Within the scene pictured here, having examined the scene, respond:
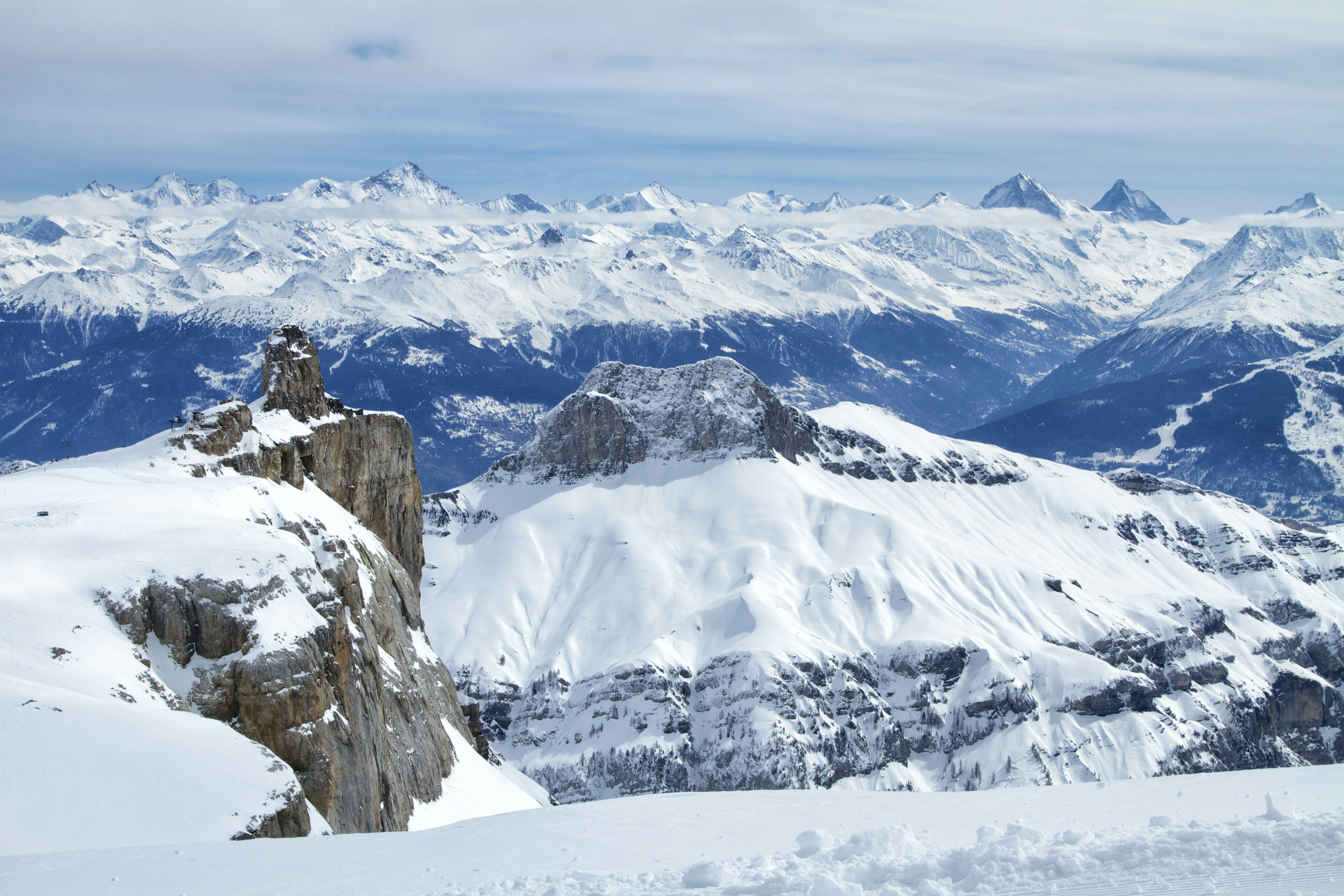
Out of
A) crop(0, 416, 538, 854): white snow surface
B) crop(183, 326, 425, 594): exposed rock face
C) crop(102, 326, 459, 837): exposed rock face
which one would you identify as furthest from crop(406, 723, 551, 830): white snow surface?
crop(183, 326, 425, 594): exposed rock face

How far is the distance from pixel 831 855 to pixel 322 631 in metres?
38.0

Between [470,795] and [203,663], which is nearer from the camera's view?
[203,663]

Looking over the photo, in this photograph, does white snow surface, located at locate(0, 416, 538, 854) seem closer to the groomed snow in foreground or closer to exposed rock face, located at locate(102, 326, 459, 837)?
exposed rock face, located at locate(102, 326, 459, 837)

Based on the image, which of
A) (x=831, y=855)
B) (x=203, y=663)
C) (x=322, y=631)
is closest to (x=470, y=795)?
(x=322, y=631)

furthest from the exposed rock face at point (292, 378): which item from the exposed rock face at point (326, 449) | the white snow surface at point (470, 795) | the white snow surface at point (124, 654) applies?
the white snow surface at point (470, 795)

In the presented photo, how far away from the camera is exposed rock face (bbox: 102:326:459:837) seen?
5612 centimetres

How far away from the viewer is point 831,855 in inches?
1278

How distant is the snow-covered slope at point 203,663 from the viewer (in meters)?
42.8

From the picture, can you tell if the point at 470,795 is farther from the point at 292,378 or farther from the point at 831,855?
the point at 831,855

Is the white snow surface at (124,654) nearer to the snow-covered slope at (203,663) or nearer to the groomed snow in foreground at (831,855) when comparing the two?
the snow-covered slope at (203,663)

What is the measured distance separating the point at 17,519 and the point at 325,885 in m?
42.2

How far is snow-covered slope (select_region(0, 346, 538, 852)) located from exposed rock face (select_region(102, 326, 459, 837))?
6.1 inches

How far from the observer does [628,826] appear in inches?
1560

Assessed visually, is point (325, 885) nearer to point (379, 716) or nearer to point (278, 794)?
point (278, 794)
